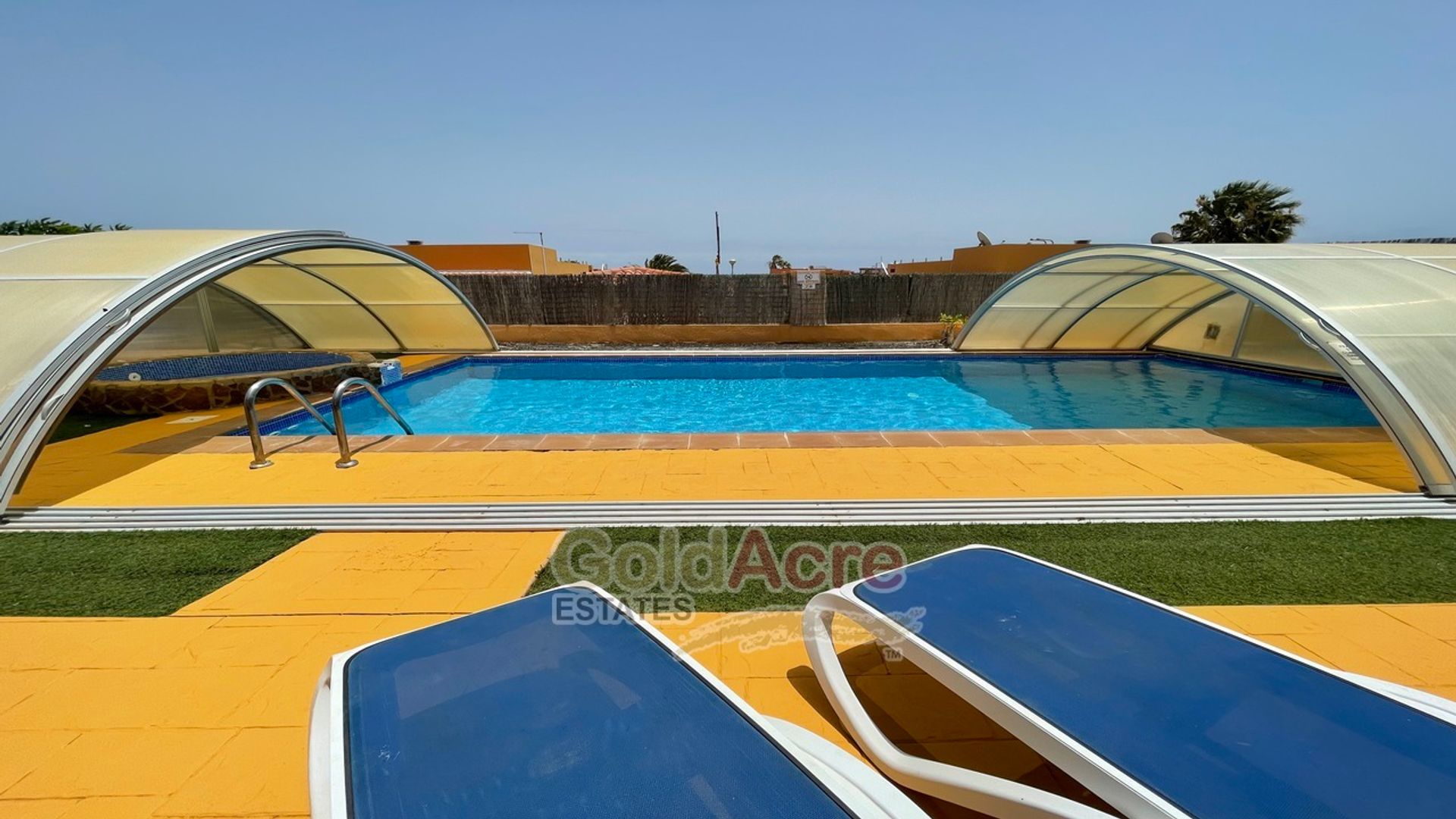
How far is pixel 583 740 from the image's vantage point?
65.1 inches

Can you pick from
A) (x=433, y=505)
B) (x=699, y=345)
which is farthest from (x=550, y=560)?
(x=699, y=345)

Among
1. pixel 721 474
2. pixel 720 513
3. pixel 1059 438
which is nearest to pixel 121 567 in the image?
pixel 720 513

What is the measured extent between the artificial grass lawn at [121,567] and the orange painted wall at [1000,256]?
25538mm

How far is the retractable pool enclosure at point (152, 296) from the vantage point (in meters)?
4.99

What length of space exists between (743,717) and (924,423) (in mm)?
8885

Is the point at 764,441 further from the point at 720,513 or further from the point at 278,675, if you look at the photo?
the point at 278,675

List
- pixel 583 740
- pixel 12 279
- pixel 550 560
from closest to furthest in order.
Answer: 1. pixel 583 740
2. pixel 550 560
3. pixel 12 279

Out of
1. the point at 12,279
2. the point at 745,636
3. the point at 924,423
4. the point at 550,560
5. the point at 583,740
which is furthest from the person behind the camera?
the point at 924,423

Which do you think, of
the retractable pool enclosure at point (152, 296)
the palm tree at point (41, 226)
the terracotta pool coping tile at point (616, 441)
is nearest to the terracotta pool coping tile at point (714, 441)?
the terracotta pool coping tile at point (616, 441)

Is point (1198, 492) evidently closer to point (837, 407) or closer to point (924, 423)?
point (924, 423)

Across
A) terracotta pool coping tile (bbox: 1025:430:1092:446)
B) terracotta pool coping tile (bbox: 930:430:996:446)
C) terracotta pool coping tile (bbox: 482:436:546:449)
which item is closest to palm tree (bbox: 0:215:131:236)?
terracotta pool coping tile (bbox: 482:436:546:449)

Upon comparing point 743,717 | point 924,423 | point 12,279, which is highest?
point 12,279

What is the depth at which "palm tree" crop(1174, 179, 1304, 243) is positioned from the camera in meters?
25.5

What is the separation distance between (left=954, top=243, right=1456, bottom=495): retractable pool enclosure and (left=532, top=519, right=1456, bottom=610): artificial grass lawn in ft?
4.51
